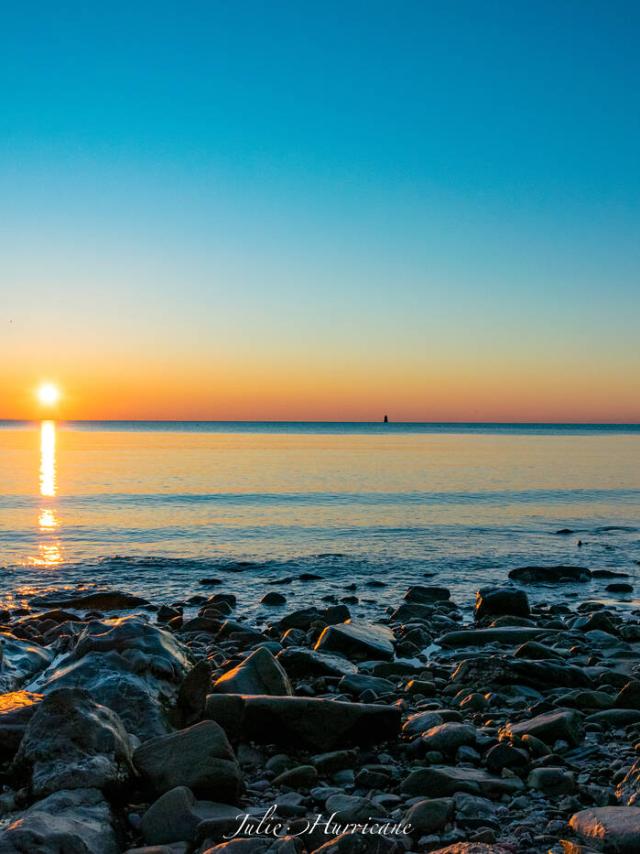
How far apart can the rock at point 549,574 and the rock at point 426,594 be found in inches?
100

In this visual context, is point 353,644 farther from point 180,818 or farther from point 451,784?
point 180,818

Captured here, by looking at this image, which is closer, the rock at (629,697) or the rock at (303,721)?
the rock at (303,721)

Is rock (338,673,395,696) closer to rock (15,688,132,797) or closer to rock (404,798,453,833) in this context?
rock (404,798,453,833)

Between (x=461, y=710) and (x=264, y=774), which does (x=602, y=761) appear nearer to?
(x=461, y=710)

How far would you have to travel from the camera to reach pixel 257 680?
24.3 feet

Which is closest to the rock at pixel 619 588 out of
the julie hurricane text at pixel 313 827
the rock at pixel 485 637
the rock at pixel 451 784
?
the rock at pixel 485 637

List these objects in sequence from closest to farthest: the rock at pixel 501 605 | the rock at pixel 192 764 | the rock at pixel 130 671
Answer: the rock at pixel 192 764 → the rock at pixel 130 671 → the rock at pixel 501 605

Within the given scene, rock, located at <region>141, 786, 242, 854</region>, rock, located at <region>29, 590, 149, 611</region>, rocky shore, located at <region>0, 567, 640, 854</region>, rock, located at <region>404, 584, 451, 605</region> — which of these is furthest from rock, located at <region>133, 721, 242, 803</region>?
rock, located at <region>404, 584, 451, 605</region>

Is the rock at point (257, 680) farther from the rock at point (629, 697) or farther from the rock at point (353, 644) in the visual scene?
the rock at point (629, 697)

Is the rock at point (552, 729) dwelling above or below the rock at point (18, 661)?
below

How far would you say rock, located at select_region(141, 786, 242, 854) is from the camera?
4895 millimetres

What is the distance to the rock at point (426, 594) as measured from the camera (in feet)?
45.7

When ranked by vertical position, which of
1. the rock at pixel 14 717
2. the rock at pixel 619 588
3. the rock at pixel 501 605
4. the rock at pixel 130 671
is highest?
the rock at pixel 130 671

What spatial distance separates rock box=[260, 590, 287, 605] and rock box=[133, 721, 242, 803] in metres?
8.03
